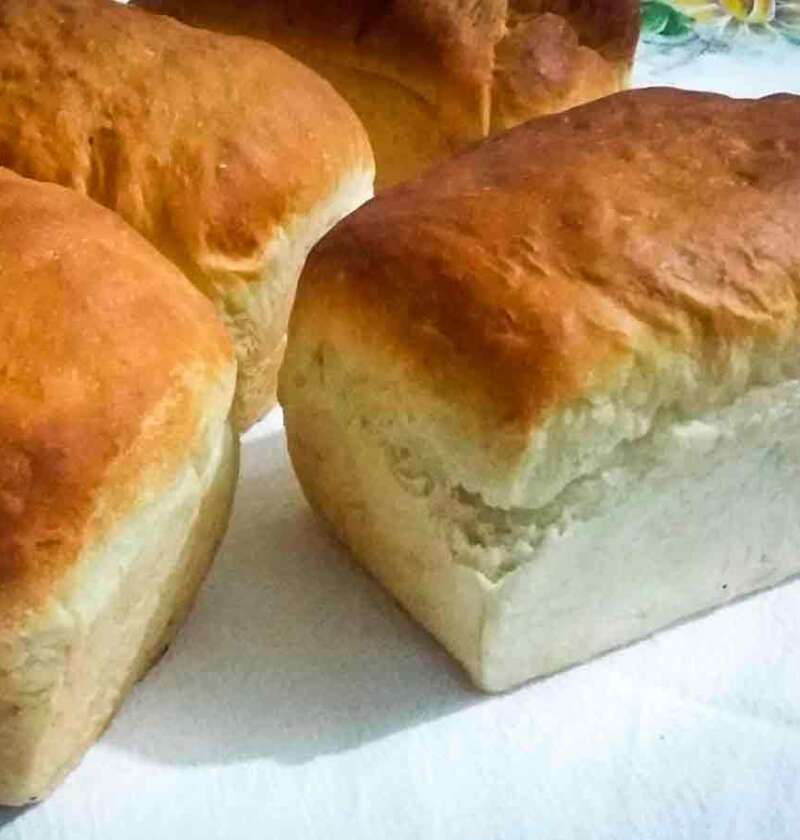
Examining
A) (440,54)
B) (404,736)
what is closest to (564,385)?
(404,736)

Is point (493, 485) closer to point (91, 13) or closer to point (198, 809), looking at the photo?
point (198, 809)

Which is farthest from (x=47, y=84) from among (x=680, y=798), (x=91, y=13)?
(x=680, y=798)

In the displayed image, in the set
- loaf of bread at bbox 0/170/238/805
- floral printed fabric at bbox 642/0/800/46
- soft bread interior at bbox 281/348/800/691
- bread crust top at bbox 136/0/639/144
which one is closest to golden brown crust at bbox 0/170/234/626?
loaf of bread at bbox 0/170/238/805

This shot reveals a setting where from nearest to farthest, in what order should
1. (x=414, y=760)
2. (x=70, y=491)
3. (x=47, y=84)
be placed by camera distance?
(x=70, y=491) → (x=414, y=760) → (x=47, y=84)

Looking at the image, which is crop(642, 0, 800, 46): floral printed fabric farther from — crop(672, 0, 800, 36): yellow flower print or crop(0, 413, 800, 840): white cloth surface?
crop(0, 413, 800, 840): white cloth surface

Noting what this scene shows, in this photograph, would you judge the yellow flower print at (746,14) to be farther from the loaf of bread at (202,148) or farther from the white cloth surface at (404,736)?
the white cloth surface at (404,736)

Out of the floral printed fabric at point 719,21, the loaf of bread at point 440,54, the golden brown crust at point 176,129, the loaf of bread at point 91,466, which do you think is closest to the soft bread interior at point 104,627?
the loaf of bread at point 91,466

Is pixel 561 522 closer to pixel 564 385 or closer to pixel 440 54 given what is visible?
pixel 564 385
